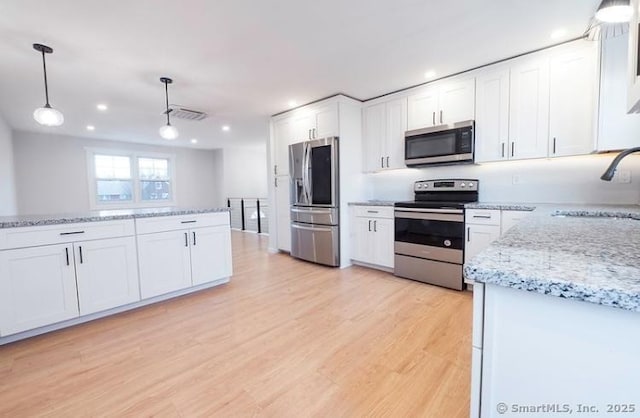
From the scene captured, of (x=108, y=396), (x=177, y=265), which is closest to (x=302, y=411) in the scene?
(x=108, y=396)

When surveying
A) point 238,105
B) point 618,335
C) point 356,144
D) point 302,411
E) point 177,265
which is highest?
point 238,105

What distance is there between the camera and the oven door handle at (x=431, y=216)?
9.68 ft

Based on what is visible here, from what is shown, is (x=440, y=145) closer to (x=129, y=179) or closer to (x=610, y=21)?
(x=610, y=21)

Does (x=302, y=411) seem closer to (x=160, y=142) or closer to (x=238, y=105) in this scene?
(x=238, y=105)

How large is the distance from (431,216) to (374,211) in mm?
795

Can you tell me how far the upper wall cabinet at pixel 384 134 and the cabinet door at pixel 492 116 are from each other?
0.88 m

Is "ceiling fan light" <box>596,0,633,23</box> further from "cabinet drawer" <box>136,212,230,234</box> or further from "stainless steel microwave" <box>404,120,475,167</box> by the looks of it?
"cabinet drawer" <box>136,212,230,234</box>

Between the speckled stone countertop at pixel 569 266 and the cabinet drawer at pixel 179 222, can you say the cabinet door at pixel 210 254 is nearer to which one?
the cabinet drawer at pixel 179 222

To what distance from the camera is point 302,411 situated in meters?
1.43

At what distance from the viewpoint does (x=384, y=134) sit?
12.7 feet

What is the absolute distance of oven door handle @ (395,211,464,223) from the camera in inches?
116

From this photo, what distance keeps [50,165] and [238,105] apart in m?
4.90

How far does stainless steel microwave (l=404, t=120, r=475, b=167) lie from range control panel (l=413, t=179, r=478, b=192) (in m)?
0.26

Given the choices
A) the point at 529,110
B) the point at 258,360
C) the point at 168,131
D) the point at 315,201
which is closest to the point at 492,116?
the point at 529,110
